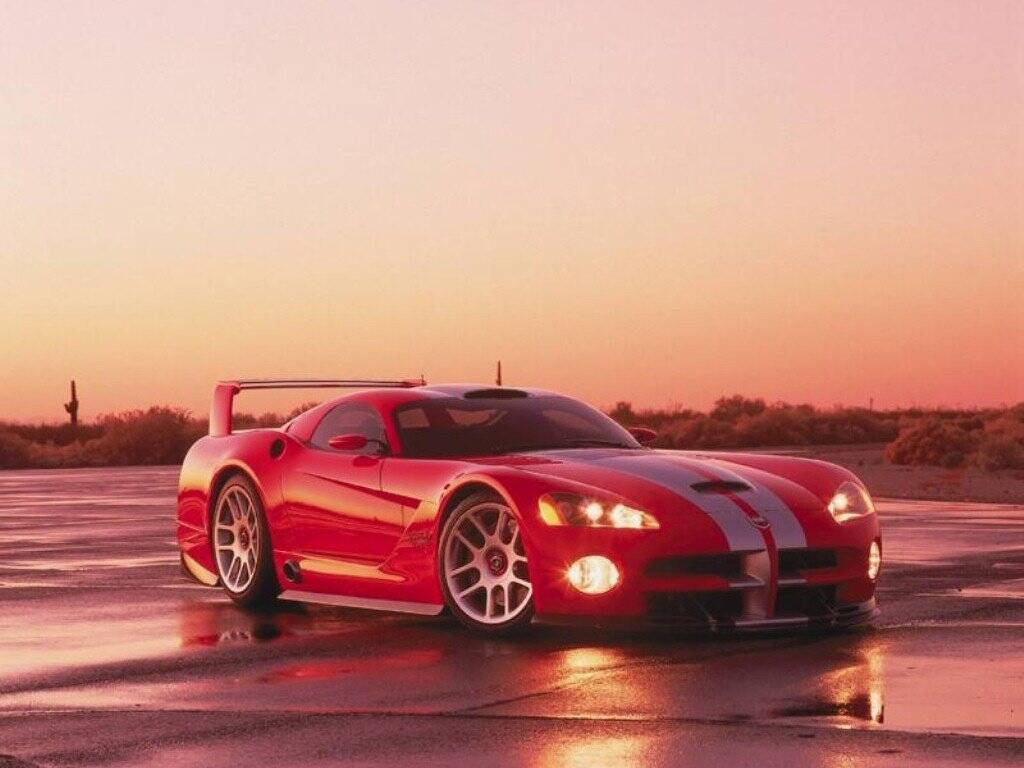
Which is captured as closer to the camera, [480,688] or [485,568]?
[480,688]

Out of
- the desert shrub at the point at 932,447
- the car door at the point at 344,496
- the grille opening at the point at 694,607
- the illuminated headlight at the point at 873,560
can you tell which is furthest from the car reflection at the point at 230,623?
the desert shrub at the point at 932,447

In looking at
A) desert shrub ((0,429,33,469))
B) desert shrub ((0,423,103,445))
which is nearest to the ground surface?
desert shrub ((0,429,33,469))

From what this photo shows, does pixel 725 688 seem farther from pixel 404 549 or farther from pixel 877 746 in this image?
pixel 404 549

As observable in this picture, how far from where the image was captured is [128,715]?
778 cm

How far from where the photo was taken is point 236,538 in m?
12.3

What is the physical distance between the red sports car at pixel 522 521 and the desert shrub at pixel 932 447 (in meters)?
29.8

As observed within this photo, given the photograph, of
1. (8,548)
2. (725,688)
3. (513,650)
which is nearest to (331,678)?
(513,650)

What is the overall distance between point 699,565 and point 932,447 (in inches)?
1293

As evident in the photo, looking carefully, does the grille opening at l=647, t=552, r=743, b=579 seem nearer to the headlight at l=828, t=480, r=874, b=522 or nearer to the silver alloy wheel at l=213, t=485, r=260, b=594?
the headlight at l=828, t=480, r=874, b=522

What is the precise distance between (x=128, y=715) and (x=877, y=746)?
2928mm

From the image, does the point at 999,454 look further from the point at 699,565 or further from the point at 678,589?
the point at 678,589

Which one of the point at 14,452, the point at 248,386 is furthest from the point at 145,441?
the point at 248,386

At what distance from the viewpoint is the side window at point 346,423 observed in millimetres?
11711

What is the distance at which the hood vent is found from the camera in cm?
1004
